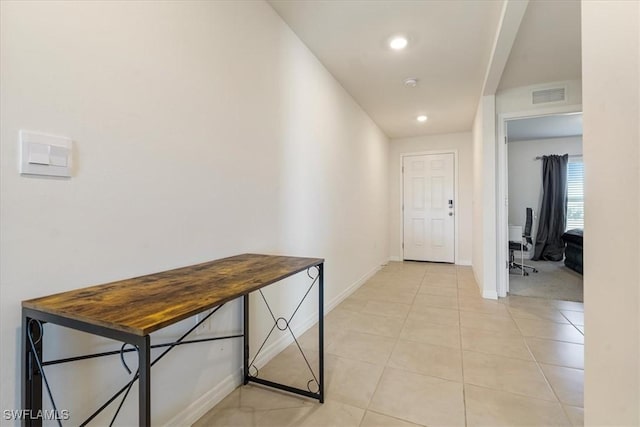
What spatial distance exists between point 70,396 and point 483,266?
11.9ft

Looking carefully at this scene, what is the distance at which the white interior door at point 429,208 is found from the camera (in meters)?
5.48

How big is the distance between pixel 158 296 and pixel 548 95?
4064 mm

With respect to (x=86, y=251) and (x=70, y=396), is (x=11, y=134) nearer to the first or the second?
(x=86, y=251)

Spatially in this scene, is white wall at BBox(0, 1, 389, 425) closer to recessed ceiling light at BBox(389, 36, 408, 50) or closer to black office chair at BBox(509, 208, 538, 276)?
recessed ceiling light at BBox(389, 36, 408, 50)

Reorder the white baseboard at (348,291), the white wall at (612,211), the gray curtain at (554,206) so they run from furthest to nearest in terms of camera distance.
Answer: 1. the gray curtain at (554,206)
2. the white baseboard at (348,291)
3. the white wall at (612,211)

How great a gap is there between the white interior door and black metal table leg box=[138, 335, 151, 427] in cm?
549

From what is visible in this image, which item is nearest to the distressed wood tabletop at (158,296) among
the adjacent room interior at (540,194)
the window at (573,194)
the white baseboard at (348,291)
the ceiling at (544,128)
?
the white baseboard at (348,291)

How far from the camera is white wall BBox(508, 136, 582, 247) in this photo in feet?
20.2

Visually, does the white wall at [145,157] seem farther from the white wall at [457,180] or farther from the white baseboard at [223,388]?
the white wall at [457,180]

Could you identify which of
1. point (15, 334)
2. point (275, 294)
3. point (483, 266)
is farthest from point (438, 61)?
point (15, 334)

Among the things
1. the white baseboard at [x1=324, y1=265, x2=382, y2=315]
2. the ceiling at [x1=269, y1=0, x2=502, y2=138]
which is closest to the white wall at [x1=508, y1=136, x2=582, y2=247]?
the ceiling at [x1=269, y1=0, x2=502, y2=138]

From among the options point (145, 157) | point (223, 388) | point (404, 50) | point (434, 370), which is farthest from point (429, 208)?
point (145, 157)

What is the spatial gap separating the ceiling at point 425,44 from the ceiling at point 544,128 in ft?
6.04

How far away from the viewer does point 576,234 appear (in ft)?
15.5
